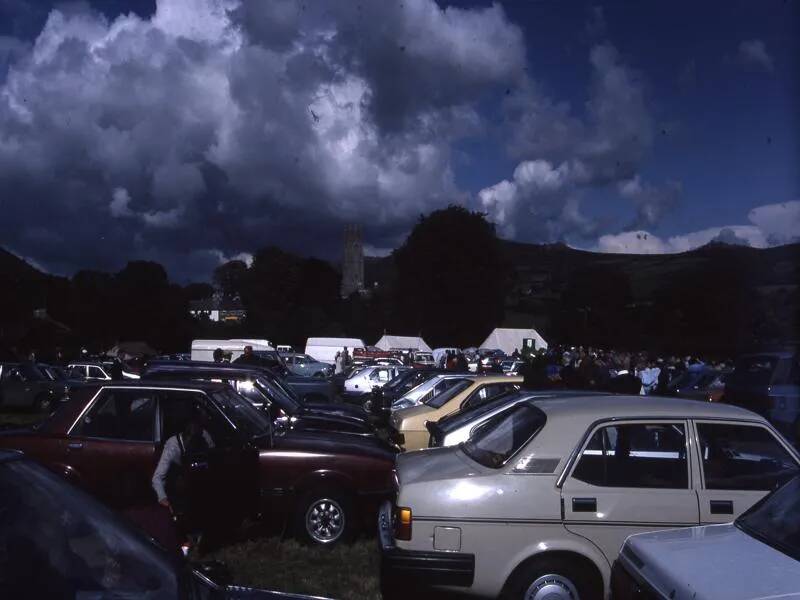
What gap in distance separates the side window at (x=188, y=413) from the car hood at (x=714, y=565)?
483cm

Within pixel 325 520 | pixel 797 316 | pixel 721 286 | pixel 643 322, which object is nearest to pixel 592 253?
pixel 643 322

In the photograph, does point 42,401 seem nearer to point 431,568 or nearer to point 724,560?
point 431,568

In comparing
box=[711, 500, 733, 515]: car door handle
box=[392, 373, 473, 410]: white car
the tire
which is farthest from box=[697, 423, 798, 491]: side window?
box=[392, 373, 473, 410]: white car

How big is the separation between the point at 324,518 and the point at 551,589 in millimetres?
3379

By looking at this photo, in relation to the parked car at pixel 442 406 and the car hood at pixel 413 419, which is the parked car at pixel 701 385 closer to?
the parked car at pixel 442 406

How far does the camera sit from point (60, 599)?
9.21 feet

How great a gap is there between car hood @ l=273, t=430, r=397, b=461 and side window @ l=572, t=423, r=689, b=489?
10.7 ft

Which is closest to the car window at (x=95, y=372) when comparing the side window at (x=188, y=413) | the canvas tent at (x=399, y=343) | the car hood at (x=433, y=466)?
the canvas tent at (x=399, y=343)

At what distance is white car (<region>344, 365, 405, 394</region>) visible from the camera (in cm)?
2826

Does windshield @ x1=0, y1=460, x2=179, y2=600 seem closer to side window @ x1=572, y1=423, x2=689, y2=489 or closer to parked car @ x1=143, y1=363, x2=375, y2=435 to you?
side window @ x1=572, y1=423, x2=689, y2=489

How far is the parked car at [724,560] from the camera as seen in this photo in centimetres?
361

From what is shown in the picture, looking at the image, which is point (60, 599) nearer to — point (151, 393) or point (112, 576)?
point (112, 576)

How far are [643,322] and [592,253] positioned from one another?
77710 mm

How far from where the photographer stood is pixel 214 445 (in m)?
8.00
